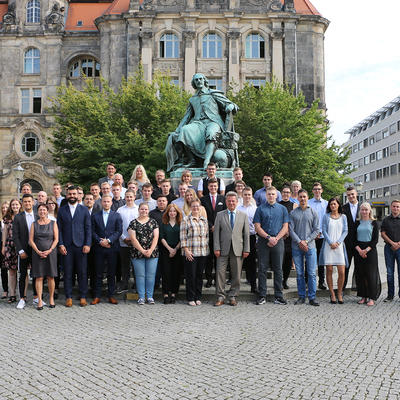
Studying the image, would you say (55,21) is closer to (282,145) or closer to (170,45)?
(170,45)

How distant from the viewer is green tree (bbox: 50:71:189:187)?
29141 millimetres

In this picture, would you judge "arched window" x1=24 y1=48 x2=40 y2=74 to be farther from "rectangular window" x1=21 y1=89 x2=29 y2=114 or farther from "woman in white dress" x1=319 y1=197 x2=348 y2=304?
"woman in white dress" x1=319 y1=197 x2=348 y2=304

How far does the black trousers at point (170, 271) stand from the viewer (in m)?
9.32

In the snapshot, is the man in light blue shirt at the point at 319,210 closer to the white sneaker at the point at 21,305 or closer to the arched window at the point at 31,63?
the white sneaker at the point at 21,305

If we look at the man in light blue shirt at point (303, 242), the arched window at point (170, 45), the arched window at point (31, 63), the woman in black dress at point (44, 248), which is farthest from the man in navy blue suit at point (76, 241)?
the arched window at point (31, 63)

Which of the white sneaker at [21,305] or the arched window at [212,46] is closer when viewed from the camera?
the white sneaker at [21,305]

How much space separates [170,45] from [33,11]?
12.6 meters

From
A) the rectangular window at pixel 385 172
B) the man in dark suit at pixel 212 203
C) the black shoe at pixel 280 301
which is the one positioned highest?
the rectangular window at pixel 385 172

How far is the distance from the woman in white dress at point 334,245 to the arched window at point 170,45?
33789mm

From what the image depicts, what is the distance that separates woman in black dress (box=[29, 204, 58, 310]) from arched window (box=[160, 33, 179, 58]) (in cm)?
3377

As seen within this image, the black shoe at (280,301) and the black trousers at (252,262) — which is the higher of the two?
the black trousers at (252,262)

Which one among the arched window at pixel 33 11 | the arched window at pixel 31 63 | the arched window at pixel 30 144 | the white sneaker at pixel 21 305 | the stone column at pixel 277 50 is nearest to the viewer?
the white sneaker at pixel 21 305

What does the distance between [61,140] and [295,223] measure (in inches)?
1000

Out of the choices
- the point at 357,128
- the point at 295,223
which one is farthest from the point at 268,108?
the point at 357,128
